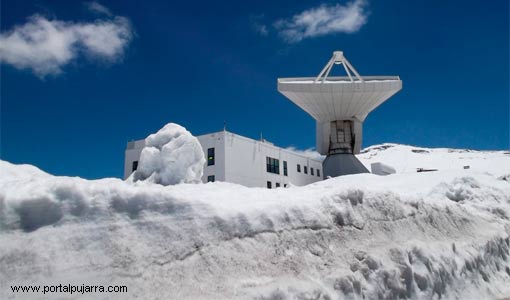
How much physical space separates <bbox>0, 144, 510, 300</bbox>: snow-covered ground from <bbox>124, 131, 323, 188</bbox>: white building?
30411mm

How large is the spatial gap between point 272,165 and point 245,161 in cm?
550

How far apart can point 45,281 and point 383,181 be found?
20743 mm

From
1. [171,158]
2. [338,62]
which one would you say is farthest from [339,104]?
[171,158]

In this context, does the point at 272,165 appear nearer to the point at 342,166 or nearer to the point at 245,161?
the point at 245,161

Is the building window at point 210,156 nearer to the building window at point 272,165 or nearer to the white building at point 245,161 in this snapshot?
the white building at point 245,161

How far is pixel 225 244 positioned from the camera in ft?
19.1

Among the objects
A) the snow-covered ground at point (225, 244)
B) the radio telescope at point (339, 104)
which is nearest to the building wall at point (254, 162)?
the radio telescope at point (339, 104)

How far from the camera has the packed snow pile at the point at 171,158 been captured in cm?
1374

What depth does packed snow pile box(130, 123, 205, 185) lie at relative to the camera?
13.7 meters

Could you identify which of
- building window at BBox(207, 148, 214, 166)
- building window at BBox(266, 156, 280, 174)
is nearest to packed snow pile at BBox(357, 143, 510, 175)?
building window at BBox(266, 156, 280, 174)

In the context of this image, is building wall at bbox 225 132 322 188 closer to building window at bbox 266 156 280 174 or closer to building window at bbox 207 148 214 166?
building window at bbox 266 156 280 174

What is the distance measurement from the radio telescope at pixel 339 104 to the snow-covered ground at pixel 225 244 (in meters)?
36.4

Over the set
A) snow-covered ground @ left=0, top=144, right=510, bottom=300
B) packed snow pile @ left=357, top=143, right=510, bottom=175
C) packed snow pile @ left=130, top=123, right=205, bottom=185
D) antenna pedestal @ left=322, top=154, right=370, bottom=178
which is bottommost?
snow-covered ground @ left=0, top=144, right=510, bottom=300

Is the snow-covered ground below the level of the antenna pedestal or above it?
below
